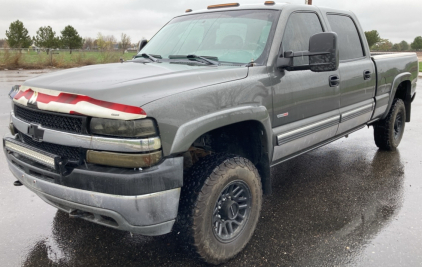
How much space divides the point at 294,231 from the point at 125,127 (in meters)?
1.86

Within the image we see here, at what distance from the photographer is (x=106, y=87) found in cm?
222

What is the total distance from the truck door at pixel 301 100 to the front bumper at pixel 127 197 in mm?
1241

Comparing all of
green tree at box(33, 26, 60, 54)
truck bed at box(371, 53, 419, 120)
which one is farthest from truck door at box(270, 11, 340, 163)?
green tree at box(33, 26, 60, 54)

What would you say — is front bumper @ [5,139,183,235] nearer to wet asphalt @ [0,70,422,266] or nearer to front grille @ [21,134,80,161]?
front grille @ [21,134,80,161]

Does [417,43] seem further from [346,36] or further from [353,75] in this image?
[353,75]

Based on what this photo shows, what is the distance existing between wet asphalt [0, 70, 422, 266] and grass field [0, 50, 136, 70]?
18625 millimetres

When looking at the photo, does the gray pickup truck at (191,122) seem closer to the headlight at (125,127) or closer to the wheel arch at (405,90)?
the headlight at (125,127)

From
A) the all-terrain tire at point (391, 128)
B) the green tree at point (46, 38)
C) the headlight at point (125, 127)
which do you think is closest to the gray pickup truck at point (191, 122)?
the headlight at point (125, 127)

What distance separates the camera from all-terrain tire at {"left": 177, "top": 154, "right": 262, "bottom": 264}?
2.40 meters

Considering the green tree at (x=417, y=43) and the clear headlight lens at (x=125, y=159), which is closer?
the clear headlight lens at (x=125, y=159)

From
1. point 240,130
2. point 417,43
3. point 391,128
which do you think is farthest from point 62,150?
point 417,43

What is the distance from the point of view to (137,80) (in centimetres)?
239

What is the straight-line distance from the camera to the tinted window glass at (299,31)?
3.34 metres

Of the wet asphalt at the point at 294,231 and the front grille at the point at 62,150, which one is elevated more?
the front grille at the point at 62,150
